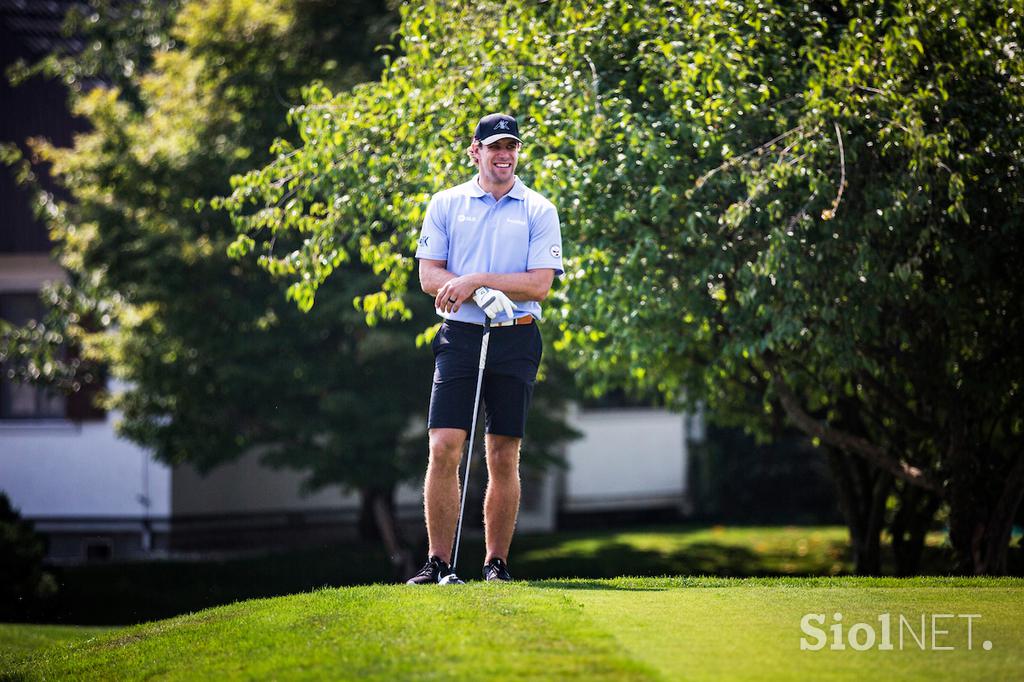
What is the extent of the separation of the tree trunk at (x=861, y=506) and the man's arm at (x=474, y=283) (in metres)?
6.44

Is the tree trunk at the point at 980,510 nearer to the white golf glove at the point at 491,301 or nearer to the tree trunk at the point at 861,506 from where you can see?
the tree trunk at the point at 861,506

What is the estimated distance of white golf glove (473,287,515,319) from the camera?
6816 mm

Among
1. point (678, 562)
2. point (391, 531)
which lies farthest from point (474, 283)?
point (678, 562)

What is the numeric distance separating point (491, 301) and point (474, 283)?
0.13 metres

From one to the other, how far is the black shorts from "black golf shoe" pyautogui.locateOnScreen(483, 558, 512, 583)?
0.65 meters

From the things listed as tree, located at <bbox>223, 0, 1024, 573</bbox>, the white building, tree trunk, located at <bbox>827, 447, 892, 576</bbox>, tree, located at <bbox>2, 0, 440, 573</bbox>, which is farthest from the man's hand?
the white building

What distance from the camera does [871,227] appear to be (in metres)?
8.38

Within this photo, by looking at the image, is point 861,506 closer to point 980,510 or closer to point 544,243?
point 980,510

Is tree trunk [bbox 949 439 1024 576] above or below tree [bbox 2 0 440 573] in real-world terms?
below

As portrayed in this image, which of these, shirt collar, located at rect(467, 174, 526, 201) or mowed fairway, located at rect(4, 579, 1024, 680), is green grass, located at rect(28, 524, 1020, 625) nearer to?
mowed fairway, located at rect(4, 579, 1024, 680)

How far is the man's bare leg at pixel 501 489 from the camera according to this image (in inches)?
278

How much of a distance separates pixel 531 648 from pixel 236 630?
1.75 meters

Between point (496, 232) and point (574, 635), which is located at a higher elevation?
point (496, 232)

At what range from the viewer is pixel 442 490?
22.9 ft
